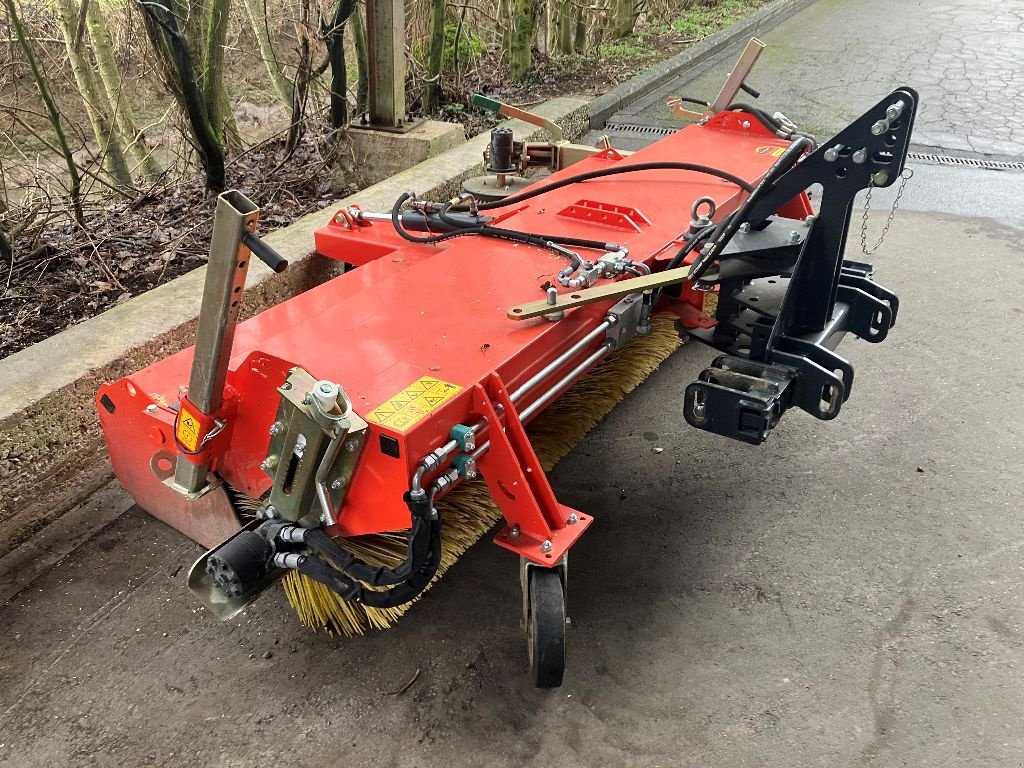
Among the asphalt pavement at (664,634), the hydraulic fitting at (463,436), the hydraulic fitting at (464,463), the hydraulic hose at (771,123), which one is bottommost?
the asphalt pavement at (664,634)

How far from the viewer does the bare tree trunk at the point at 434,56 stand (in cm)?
564

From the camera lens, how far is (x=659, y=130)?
649cm

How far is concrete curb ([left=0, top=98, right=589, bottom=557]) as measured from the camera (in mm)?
2430

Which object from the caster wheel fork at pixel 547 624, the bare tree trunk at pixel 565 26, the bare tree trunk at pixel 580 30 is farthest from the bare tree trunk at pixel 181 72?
the bare tree trunk at pixel 580 30

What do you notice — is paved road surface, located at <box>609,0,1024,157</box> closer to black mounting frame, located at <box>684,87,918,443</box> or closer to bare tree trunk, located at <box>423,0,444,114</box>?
bare tree trunk, located at <box>423,0,444,114</box>

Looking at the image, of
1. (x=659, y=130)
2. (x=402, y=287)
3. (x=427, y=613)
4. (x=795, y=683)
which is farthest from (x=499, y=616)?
(x=659, y=130)

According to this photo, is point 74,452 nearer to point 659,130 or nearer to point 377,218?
point 377,218

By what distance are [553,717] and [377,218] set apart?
1.72 metres

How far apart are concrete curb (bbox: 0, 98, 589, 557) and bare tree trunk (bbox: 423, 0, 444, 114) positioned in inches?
120

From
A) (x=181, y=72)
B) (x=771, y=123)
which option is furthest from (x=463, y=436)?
(x=181, y=72)

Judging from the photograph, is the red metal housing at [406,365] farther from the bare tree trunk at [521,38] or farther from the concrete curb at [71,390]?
the bare tree trunk at [521,38]

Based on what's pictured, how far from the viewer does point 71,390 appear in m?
2.52

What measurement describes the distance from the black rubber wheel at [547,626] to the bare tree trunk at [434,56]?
180 inches

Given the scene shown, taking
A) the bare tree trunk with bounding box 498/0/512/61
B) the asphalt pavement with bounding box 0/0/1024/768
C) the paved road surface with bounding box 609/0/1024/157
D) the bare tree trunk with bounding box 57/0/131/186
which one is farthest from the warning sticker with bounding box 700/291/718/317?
the bare tree trunk with bounding box 498/0/512/61
